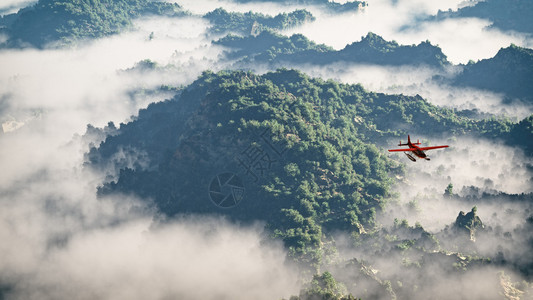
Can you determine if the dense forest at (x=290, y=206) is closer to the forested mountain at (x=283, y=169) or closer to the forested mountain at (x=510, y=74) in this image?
the forested mountain at (x=283, y=169)

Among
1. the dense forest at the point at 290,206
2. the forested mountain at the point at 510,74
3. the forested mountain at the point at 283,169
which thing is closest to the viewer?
the dense forest at the point at 290,206

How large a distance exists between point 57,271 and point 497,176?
12438 centimetres

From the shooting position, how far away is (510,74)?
184750mm

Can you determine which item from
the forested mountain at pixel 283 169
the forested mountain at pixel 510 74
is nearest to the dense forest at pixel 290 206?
the forested mountain at pixel 283 169

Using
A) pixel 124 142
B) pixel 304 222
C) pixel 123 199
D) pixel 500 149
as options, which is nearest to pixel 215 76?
pixel 124 142

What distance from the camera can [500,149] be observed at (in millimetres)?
140000

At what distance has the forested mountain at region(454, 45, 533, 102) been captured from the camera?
6964 inches

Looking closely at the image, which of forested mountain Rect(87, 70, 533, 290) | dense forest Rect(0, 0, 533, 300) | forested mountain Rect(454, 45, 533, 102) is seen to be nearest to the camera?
dense forest Rect(0, 0, 533, 300)

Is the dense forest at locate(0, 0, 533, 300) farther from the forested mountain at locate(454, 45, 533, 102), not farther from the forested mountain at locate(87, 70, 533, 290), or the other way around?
the forested mountain at locate(454, 45, 533, 102)

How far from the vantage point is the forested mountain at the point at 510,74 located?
177 metres

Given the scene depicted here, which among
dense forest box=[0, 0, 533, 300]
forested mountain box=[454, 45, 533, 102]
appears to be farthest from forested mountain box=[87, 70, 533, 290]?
forested mountain box=[454, 45, 533, 102]

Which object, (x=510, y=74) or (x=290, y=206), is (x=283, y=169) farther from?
(x=510, y=74)

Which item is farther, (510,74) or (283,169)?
(510,74)

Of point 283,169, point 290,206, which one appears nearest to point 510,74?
point 283,169
